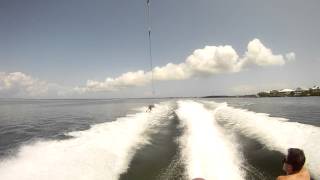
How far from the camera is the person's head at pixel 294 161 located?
14.3 ft

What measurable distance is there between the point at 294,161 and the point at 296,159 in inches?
2.0

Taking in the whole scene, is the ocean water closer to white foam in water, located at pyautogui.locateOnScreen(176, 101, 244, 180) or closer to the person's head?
white foam in water, located at pyautogui.locateOnScreen(176, 101, 244, 180)

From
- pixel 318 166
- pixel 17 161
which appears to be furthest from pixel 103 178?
pixel 318 166

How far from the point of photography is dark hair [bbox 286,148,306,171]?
4348mm

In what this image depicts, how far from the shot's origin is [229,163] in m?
12.9

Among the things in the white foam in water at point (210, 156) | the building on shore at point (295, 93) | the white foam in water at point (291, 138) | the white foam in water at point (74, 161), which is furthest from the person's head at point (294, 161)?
the building on shore at point (295, 93)

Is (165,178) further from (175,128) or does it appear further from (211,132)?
(175,128)

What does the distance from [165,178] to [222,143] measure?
639 cm

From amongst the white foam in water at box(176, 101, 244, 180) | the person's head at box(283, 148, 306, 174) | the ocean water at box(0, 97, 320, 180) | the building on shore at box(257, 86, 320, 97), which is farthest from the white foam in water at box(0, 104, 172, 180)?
the building on shore at box(257, 86, 320, 97)

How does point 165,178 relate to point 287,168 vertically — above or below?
below

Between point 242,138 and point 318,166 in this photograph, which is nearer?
point 318,166

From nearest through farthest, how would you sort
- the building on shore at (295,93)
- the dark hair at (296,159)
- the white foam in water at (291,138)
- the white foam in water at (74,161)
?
1. the dark hair at (296,159)
2. the white foam in water at (74,161)
3. the white foam in water at (291,138)
4. the building on shore at (295,93)

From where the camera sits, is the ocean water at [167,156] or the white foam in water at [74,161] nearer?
the white foam in water at [74,161]

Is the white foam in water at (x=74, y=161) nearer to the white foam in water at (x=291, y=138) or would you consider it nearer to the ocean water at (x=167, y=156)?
the ocean water at (x=167, y=156)
